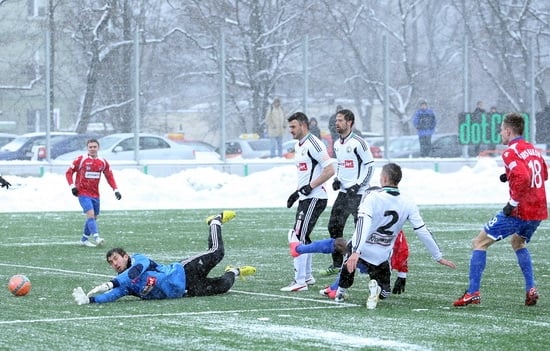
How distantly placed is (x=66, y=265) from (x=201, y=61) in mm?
18428

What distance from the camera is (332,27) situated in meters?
41.0

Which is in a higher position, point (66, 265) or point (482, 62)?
point (482, 62)

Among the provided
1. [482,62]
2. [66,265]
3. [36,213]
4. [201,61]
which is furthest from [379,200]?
[482,62]

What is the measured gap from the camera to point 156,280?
12.1m

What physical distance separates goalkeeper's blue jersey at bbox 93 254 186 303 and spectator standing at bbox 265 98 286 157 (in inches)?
852

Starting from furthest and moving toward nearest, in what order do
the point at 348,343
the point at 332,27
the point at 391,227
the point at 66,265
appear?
the point at 332,27 → the point at 66,265 → the point at 391,227 → the point at 348,343

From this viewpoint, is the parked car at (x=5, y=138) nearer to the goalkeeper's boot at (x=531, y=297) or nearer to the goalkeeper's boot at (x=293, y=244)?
the goalkeeper's boot at (x=293, y=244)

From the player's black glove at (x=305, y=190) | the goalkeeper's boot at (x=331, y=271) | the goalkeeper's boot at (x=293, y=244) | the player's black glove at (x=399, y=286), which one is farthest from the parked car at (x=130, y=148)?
the player's black glove at (x=399, y=286)

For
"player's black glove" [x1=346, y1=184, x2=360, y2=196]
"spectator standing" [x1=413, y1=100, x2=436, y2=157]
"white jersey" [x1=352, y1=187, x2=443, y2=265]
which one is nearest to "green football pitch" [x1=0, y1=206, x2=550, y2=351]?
"white jersey" [x1=352, y1=187, x2=443, y2=265]

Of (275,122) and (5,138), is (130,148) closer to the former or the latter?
(5,138)

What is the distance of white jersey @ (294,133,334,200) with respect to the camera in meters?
14.0

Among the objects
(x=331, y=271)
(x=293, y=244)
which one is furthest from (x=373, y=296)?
(x=331, y=271)

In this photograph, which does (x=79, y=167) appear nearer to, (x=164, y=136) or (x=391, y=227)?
(x=391, y=227)

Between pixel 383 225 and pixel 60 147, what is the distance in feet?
69.6
